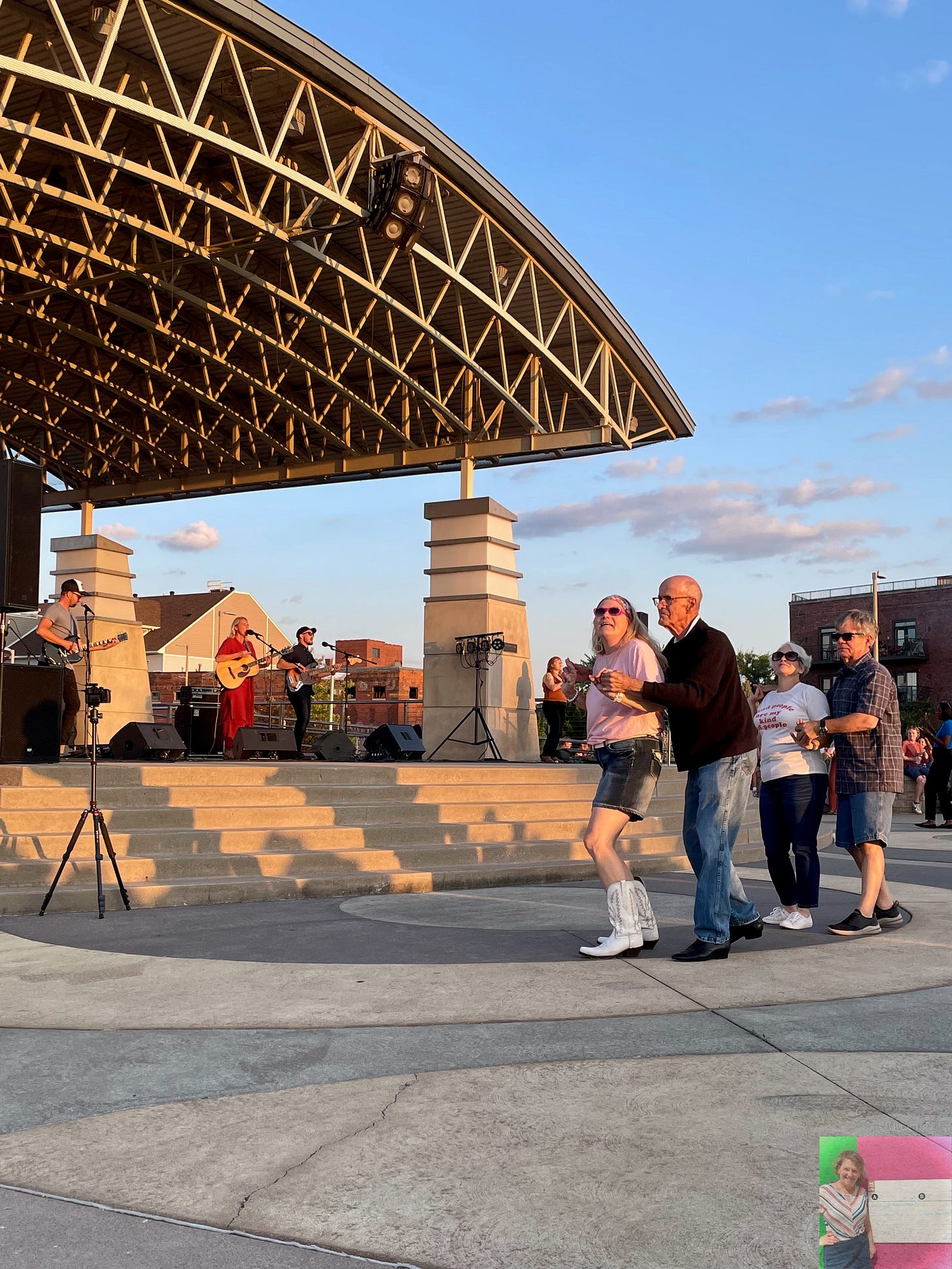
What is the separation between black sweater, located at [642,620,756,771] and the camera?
6020mm

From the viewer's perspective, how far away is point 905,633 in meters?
67.9

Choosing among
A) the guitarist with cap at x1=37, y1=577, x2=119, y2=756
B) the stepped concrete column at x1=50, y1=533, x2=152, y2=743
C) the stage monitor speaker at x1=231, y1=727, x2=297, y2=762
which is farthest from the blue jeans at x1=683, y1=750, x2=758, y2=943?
the stepped concrete column at x1=50, y1=533, x2=152, y2=743

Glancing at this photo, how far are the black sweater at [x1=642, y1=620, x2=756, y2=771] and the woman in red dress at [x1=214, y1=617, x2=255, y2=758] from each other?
37.4 ft

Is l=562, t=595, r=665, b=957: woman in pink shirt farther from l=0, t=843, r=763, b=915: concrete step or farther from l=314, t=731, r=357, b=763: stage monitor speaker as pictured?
l=314, t=731, r=357, b=763: stage monitor speaker

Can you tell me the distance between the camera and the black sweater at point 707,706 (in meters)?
6.02

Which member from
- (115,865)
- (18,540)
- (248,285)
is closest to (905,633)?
(248,285)

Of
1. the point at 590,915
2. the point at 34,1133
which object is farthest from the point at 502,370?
the point at 34,1133

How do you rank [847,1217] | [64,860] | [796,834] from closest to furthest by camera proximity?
[847,1217]
[796,834]
[64,860]

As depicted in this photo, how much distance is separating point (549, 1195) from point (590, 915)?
5147 mm

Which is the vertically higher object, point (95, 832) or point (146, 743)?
point (146, 743)

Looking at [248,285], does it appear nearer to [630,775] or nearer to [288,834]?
[288,834]

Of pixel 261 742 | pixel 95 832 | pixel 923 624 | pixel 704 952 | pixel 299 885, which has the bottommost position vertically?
pixel 299 885

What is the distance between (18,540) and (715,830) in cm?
814

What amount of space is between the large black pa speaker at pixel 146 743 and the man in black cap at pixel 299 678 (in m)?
1.73
